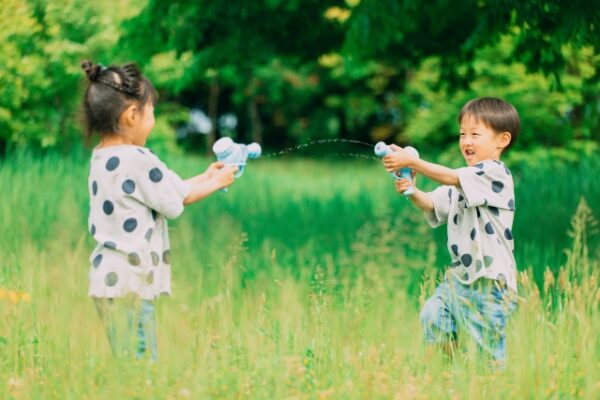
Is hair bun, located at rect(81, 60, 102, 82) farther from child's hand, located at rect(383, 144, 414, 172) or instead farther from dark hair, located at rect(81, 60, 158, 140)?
child's hand, located at rect(383, 144, 414, 172)

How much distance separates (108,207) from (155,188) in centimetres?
21

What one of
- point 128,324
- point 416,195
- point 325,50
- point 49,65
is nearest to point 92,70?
point 128,324

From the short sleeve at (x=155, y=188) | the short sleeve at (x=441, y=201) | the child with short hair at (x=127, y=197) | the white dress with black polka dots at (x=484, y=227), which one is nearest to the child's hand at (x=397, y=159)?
the white dress with black polka dots at (x=484, y=227)

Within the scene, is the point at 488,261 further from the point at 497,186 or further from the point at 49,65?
the point at 49,65

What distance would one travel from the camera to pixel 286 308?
13.7ft

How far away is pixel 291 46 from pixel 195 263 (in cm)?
266

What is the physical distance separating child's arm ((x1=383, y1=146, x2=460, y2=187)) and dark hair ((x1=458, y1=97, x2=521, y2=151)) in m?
0.36

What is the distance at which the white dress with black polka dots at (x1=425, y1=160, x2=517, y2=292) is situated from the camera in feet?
11.8

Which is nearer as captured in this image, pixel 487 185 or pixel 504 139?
pixel 487 185

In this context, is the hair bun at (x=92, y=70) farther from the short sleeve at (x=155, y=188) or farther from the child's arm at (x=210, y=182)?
the child's arm at (x=210, y=182)

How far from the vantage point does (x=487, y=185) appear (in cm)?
361

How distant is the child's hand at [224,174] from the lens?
138 inches

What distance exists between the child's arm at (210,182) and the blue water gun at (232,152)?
0.10ft

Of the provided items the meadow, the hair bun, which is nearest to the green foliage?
the meadow
